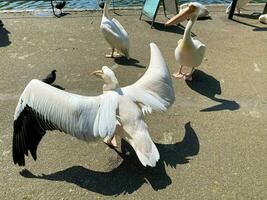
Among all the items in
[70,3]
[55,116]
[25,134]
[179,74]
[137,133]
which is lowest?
[70,3]

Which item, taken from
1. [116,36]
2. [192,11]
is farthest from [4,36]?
[192,11]

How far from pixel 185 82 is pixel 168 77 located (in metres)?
1.58

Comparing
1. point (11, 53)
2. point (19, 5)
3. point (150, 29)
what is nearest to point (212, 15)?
point (150, 29)

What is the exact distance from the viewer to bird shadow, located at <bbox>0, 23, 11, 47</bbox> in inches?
274

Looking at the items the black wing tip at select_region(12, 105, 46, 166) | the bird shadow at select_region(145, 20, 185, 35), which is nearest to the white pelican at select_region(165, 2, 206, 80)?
the bird shadow at select_region(145, 20, 185, 35)

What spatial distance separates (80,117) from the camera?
343 centimetres

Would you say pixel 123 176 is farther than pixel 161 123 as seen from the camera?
No

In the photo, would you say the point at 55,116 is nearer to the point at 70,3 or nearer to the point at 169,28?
the point at 169,28

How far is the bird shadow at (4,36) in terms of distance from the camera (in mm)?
6954

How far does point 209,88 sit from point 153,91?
5.92 ft

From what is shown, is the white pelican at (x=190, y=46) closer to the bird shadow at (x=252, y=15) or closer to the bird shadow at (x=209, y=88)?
the bird shadow at (x=209, y=88)

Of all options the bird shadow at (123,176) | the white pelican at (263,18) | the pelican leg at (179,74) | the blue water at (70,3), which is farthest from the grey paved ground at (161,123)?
the blue water at (70,3)

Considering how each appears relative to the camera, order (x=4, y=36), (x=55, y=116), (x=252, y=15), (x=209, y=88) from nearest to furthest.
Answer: (x=55, y=116)
(x=209, y=88)
(x=4, y=36)
(x=252, y=15)

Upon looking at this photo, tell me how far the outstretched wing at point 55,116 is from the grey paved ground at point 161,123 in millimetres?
423
